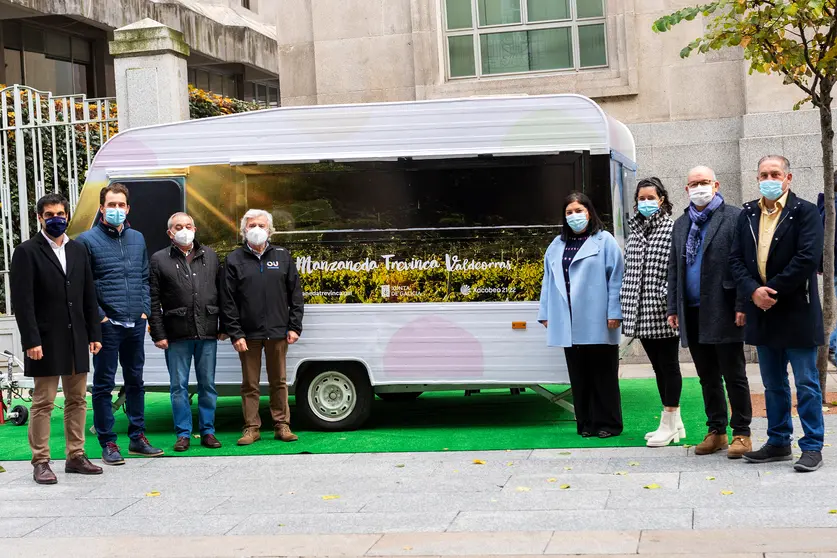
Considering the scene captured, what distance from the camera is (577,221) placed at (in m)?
8.92

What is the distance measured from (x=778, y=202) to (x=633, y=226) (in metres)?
1.40

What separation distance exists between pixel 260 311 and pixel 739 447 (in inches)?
148

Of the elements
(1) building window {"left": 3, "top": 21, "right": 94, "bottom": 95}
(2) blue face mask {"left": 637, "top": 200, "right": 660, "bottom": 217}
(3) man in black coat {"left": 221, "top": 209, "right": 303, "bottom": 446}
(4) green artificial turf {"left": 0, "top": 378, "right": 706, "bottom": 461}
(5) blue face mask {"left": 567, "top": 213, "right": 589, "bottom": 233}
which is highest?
(1) building window {"left": 3, "top": 21, "right": 94, "bottom": 95}

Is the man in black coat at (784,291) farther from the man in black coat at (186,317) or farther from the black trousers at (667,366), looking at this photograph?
the man in black coat at (186,317)

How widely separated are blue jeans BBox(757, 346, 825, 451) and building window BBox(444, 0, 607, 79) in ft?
24.5

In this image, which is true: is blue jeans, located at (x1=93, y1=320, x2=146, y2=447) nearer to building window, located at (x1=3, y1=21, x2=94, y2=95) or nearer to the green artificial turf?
the green artificial turf

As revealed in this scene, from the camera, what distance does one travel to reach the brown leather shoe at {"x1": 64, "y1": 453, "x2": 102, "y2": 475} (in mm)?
8445

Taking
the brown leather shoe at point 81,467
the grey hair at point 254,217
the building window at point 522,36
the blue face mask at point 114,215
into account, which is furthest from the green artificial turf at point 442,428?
Result: the building window at point 522,36

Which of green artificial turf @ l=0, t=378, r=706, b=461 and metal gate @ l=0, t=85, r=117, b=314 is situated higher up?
metal gate @ l=0, t=85, r=117, b=314

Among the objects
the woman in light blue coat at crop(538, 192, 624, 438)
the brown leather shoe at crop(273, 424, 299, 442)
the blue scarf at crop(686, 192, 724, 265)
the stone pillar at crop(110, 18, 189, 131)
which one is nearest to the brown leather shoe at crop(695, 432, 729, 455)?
the woman in light blue coat at crop(538, 192, 624, 438)

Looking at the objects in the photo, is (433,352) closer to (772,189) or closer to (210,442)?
(210,442)

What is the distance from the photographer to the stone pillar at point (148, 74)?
41.3ft

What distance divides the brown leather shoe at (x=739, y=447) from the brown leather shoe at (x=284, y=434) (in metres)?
3.44

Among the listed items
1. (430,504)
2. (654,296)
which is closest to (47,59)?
(654,296)
